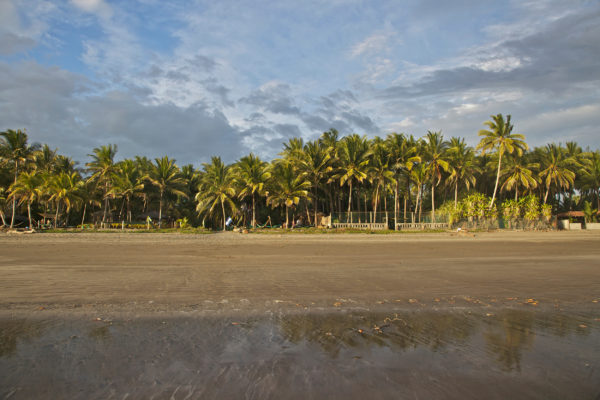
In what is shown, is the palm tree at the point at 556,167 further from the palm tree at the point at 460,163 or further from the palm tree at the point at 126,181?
the palm tree at the point at 126,181

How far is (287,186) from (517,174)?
29.5m

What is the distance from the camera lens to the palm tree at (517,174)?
41625 millimetres

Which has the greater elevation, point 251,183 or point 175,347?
point 251,183

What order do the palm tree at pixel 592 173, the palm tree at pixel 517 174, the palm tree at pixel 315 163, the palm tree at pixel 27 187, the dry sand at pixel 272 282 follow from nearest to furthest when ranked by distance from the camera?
the dry sand at pixel 272 282 < the palm tree at pixel 27 187 < the palm tree at pixel 315 163 < the palm tree at pixel 517 174 < the palm tree at pixel 592 173

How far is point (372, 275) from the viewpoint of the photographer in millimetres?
9117

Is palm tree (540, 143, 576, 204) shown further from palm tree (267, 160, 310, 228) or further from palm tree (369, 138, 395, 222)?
palm tree (267, 160, 310, 228)

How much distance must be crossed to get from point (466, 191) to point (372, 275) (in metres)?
42.9

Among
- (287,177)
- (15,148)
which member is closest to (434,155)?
(287,177)

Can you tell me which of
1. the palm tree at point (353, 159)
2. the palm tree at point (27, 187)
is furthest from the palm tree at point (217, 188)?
the palm tree at point (27, 187)

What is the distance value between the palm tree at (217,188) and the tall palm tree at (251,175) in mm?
1060

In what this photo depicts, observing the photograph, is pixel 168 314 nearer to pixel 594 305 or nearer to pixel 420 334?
pixel 420 334

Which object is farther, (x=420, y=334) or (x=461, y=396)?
(x=420, y=334)

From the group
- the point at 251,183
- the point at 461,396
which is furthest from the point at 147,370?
the point at 251,183

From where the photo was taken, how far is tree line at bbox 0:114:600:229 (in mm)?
35531
